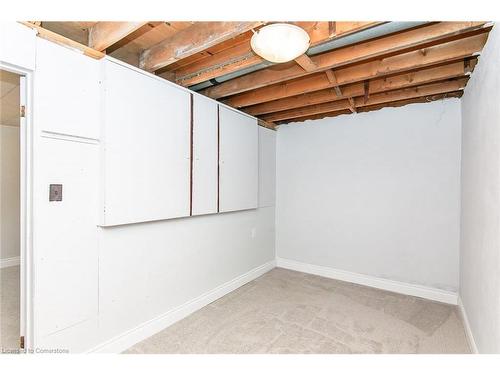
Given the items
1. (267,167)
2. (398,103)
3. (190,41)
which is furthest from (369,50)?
(267,167)

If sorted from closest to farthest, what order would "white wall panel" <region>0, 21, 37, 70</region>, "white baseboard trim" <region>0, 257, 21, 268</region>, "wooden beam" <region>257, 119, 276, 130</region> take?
"white wall panel" <region>0, 21, 37, 70</region> < "wooden beam" <region>257, 119, 276, 130</region> < "white baseboard trim" <region>0, 257, 21, 268</region>

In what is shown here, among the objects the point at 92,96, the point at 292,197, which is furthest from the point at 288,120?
the point at 92,96

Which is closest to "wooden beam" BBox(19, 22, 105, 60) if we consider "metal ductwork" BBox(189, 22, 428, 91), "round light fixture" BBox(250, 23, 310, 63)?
"round light fixture" BBox(250, 23, 310, 63)

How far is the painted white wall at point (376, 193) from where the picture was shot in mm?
3031

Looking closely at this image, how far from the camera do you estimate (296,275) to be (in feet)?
12.6

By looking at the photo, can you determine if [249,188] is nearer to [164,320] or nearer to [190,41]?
[164,320]

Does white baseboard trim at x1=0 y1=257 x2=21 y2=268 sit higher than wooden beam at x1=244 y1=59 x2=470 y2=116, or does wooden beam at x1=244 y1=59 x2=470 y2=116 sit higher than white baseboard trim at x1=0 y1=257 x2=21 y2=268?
wooden beam at x1=244 y1=59 x2=470 y2=116

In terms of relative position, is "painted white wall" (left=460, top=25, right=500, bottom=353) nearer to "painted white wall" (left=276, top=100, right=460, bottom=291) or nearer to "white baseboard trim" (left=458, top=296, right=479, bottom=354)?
"white baseboard trim" (left=458, top=296, right=479, bottom=354)

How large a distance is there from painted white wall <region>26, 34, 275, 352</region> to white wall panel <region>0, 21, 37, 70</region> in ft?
0.17

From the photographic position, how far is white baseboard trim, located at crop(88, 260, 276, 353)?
1.98m

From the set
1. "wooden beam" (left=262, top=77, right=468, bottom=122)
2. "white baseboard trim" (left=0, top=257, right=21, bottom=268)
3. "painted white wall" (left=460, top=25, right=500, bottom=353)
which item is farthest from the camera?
"white baseboard trim" (left=0, top=257, right=21, bottom=268)

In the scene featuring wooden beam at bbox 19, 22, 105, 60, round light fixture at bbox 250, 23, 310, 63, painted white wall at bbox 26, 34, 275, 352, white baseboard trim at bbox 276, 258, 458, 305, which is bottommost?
white baseboard trim at bbox 276, 258, 458, 305

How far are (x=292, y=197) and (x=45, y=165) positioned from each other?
321cm

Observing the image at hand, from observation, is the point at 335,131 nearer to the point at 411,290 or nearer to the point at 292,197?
the point at 292,197
